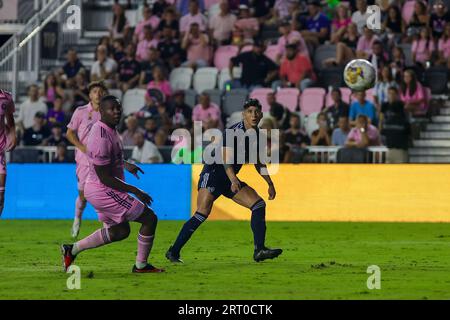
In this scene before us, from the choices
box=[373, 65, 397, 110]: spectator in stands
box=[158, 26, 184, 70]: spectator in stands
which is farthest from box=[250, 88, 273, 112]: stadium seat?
box=[158, 26, 184, 70]: spectator in stands

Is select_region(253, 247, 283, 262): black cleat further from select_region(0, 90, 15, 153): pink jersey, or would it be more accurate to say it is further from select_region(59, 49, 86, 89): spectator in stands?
A: select_region(59, 49, 86, 89): spectator in stands

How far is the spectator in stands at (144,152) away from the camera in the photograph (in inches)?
962

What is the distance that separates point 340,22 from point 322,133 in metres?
3.51

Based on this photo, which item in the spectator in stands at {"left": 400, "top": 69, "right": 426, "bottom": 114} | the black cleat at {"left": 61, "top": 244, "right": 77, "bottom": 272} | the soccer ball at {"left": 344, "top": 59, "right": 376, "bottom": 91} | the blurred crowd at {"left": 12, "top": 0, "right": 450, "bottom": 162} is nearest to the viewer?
the black cleat at {"left": 61, "top": 244, "right": 77, "bottom": 272}

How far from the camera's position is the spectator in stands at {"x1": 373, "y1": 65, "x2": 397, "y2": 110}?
81.8 feet

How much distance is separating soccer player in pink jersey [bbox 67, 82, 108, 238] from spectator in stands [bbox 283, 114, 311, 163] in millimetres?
5878

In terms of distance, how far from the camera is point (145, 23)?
28734mm

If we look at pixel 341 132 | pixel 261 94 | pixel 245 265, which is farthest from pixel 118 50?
pixel 245 265

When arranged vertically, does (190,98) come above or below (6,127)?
above

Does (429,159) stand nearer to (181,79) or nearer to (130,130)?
(130,130)

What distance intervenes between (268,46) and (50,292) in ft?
53.1
